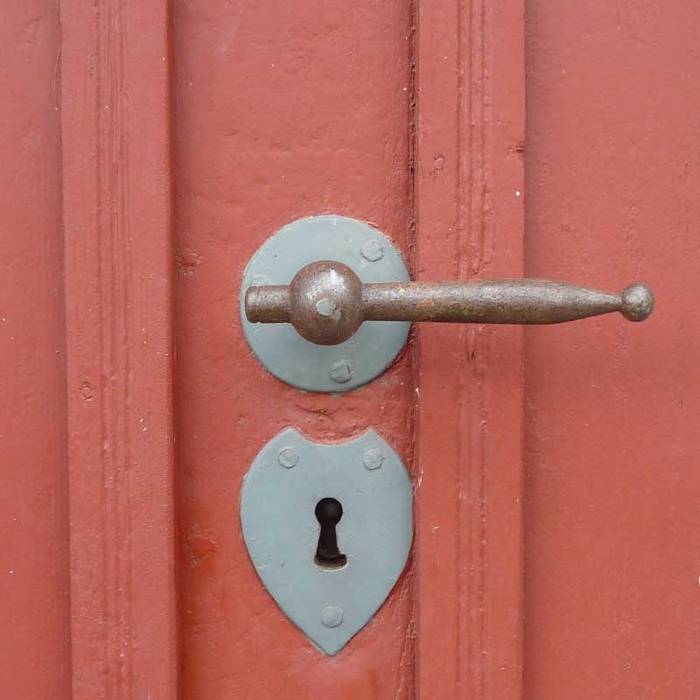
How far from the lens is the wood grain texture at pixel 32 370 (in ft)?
1.90

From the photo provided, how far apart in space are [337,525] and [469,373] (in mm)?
146

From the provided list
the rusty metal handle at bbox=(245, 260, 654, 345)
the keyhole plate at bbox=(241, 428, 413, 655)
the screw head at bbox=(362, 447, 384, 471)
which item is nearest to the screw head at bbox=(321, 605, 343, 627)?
the keyhole plate at bbox=(241, 428, 413, 655)

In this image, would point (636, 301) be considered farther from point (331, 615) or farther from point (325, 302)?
point (331, 615)

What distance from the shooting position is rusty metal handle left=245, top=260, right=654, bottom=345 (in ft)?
1.59

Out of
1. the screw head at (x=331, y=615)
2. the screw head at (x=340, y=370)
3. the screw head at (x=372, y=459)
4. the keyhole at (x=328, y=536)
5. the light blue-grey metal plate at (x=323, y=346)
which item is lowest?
the screw head at (x=331, y=615)

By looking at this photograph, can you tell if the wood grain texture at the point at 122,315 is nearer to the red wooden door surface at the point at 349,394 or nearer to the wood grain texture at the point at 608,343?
the red wooden door surface at the point at 349,394

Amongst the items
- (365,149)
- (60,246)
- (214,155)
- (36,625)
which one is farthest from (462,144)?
(36,625)

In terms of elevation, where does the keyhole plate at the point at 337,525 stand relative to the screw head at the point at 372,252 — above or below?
below

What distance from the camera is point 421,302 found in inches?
19.5

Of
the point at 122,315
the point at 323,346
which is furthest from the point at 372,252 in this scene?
the point at 122,315

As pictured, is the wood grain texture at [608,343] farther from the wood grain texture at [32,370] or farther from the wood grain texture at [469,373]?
the wood grain texture at [32,370]

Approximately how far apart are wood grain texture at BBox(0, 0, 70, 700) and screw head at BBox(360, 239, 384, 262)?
0.74 ft

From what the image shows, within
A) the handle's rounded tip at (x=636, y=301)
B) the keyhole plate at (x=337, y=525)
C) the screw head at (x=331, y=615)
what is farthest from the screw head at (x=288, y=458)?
the handle's rounded tip at (x=636, y=301)

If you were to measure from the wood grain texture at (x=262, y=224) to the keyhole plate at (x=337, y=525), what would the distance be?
1 centimetres
